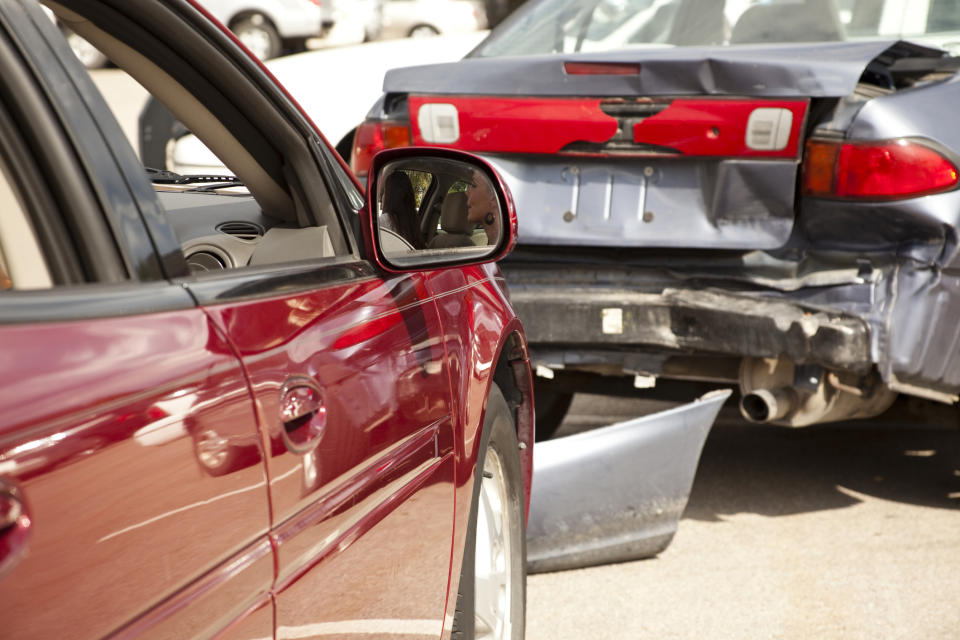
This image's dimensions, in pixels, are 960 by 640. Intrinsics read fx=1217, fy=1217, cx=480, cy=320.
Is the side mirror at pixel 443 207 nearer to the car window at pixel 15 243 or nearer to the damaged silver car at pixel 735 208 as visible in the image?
the car window at pixel 15 243

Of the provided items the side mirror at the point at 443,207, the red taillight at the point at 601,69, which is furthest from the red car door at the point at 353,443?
the red taillight at the point at 601,69

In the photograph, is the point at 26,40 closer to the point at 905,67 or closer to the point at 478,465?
the point at 478,465

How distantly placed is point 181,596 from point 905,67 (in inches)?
138

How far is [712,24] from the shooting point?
15.9ft

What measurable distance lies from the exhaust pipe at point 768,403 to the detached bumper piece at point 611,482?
0.50 ft

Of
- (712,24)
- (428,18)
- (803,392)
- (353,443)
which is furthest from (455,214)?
(428,18)

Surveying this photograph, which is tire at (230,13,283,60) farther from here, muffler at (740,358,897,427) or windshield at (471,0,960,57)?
muffler at (740,358,897,427)

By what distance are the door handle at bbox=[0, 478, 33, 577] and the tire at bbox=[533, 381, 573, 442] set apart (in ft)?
13.5

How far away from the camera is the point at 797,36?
4645 mm

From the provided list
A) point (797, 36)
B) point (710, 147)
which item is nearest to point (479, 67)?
point (710, 147)

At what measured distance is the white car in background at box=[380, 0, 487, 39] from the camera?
69.2 ft

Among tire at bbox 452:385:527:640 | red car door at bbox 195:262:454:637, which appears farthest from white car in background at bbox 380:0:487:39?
red car door at bbox 195:262:454:637

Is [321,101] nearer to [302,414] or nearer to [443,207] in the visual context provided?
[443,207]

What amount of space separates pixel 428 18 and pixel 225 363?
20.4 meters
